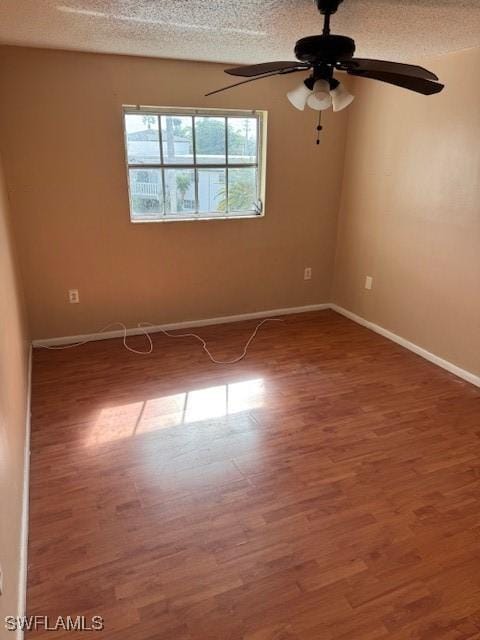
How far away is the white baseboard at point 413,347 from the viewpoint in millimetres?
3053

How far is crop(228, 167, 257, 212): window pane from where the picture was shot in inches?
147

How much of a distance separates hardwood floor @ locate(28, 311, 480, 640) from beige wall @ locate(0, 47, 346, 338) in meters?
0.74

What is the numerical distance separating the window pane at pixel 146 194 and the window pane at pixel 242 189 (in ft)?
2.08

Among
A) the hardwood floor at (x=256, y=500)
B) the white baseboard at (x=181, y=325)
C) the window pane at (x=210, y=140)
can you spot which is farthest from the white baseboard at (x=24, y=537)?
the window pane at (x=210, y=140)

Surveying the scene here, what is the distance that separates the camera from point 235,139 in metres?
3.63

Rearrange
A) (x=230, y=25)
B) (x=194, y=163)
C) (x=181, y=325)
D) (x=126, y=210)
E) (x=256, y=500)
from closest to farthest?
(x=256, y=500) → (x=230, y=25) → (x=126, y=210) → (x=194, y=163) → (x=181, y=325)

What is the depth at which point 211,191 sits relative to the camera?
369 centimetres

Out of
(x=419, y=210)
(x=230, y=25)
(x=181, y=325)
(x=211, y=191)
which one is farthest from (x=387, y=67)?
(x=181, y=325)

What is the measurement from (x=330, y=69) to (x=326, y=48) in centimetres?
11

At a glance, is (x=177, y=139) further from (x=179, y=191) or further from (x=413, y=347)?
(x=413, y=347)

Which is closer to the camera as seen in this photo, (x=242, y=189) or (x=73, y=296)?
(x=73, y=296)

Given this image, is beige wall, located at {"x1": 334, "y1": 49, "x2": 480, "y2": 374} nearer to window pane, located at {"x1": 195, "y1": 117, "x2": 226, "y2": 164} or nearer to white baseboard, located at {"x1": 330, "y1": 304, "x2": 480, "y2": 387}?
white baseboard, located at {"x1": 330, "y1": 304, "x2": 480, "y2": 387}

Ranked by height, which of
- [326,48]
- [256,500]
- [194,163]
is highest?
[326,48]

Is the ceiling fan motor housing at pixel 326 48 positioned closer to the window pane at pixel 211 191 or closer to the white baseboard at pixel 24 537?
the window pane at pixel 211 191
